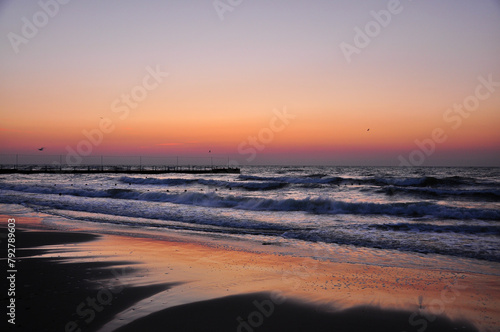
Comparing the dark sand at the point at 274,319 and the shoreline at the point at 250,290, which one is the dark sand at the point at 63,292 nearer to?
the shoreline at the point at 250,290

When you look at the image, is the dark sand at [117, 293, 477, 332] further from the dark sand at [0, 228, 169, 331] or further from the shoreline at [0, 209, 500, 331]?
the dark sand at [0, 228, 169, 331]

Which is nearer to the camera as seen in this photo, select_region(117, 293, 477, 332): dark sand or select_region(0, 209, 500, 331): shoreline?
select_region(117, 293, 477, 332): dark sand

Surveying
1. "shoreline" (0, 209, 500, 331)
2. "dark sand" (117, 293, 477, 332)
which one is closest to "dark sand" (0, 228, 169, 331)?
"shoreline" (0, 209, 500, 331)

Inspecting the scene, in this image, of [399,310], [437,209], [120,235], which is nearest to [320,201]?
[437,209]

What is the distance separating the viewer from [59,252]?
913 cm

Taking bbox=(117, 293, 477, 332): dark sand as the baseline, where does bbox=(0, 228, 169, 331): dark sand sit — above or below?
above

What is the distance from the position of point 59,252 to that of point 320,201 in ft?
60.3

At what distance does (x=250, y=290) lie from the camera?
630 cm

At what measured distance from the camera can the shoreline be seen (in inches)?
197

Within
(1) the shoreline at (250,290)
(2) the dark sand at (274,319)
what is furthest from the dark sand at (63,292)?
(2) the dark sand at (274,319)

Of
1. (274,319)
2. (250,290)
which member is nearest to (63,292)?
(250,290)

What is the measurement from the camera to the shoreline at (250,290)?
5012mm

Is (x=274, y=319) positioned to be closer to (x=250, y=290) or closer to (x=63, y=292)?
(x=250, y=290)

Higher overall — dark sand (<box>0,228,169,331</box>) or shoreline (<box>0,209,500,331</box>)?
dark sand (<box>0,228,169,331</box>)
